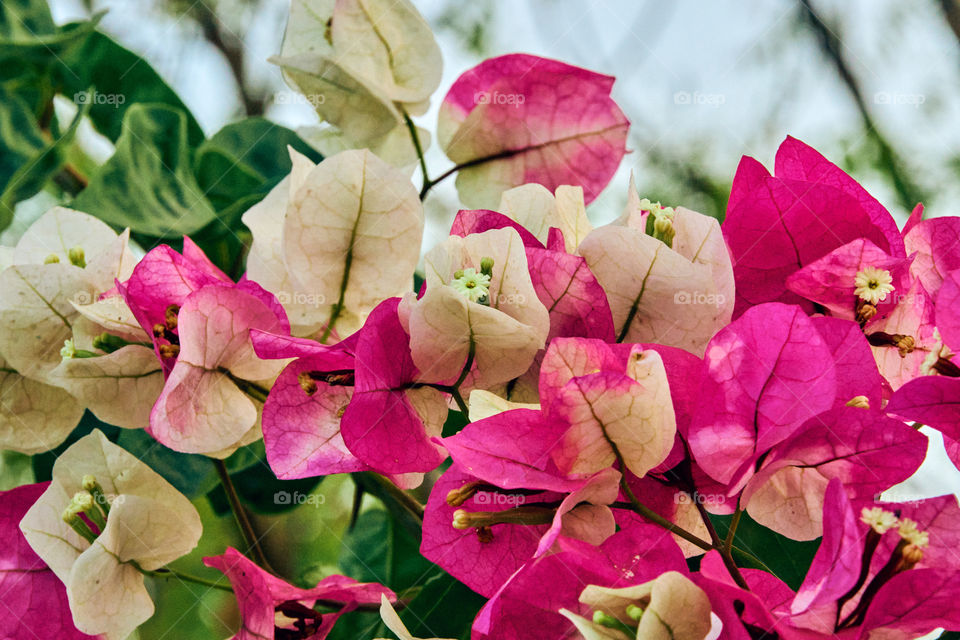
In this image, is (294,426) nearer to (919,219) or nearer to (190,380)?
(190,380)

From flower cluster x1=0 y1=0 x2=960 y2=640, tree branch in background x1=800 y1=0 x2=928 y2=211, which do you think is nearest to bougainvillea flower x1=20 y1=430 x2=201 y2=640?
flower cluster x1=0 y1=0 x2=960 y2=640

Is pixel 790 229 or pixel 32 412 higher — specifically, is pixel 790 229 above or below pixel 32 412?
above

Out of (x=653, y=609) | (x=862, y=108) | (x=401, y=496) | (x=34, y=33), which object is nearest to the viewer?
(x=653, y=609)

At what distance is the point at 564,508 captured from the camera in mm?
172

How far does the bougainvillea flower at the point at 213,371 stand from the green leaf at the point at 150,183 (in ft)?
0.36

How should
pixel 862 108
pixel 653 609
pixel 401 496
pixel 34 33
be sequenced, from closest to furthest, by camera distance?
pixel 653 609 → pixel 401 496 → pixel 34 33 → pixel 862 108

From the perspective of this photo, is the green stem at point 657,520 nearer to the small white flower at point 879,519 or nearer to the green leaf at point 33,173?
the small white flower at point 879,519

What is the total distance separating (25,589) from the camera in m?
0.23

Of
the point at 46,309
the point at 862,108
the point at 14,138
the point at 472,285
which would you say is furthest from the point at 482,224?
the point at 862,108

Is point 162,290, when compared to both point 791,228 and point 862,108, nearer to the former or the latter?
point 791,228

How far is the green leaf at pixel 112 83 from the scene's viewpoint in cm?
36

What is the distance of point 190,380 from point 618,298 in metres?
0.10
